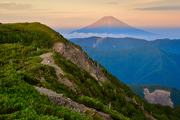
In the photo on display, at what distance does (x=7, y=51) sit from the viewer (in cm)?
3003

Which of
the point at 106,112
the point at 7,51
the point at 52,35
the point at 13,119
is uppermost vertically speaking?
the point at 52,35

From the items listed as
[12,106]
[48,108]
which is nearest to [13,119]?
[12,106]

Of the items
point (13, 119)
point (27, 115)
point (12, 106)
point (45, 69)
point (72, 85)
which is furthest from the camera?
point (72, 85)

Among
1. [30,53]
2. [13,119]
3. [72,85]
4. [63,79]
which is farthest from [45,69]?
[13,119]

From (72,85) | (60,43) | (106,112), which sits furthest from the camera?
(60,43)

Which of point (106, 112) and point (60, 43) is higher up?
point (60, 43)

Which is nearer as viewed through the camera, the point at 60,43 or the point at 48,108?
the point at 48,108

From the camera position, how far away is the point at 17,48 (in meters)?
32.1

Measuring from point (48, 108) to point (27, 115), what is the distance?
1566 millimetres

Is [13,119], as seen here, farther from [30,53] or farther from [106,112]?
[30,53]

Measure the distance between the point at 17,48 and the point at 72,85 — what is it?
64.5 feet

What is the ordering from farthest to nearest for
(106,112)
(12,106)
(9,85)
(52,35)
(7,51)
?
(52,35) < (7,51) < (106,112) < (9,85) < (12,106)

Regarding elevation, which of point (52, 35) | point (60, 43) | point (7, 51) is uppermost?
point (52, 35)

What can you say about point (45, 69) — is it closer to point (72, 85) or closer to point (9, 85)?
point (72, 85)
